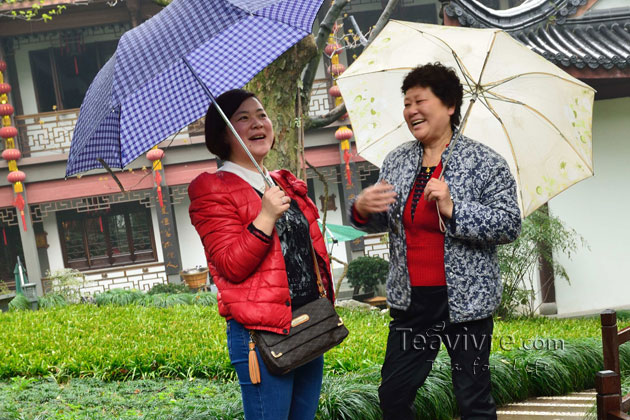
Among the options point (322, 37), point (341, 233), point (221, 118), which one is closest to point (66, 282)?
point (341, 233)

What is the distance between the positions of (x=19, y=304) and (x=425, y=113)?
30.7ft

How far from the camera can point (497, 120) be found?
263cm

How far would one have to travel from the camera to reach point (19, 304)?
9.94 metres

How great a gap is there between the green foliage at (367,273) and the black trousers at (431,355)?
1022cm

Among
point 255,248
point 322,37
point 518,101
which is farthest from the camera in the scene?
point 322,37

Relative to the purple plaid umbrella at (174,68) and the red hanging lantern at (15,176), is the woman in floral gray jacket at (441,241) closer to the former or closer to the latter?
the purple plaid umbrella at (174,68)

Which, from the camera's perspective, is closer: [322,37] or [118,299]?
[322,37]

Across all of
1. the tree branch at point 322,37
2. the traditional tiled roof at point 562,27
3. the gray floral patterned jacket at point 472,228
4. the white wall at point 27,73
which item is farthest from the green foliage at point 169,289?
the gray floral patterned jacket at point 472,228

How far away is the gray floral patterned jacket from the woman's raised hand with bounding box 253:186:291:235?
56 centimetres

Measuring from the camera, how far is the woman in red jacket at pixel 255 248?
199cm

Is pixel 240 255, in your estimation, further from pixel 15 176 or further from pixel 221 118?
pixel 15 176

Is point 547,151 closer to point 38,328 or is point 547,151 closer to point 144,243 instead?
point 38,328

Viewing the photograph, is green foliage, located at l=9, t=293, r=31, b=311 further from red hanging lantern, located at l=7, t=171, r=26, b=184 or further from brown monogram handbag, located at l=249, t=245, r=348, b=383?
brown monogram handbag, located at l=249, t=245, r=348, b=383

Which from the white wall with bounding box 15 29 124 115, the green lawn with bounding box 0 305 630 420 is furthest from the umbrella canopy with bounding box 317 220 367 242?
the white wall with bounding box 15 29 124 115
